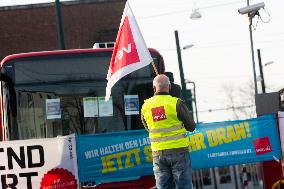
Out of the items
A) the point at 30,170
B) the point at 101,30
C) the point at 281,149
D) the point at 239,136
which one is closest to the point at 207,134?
the point at 239,136

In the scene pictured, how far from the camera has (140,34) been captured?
945 centimetres

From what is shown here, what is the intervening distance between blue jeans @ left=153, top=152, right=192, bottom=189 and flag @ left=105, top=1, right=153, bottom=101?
1850 millimetres

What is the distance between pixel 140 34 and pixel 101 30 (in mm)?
27178

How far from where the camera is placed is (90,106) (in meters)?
10.2

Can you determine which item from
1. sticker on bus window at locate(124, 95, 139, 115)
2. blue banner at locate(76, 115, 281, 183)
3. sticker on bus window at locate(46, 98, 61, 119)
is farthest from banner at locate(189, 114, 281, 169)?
sticker on bus window at locate(46, 98, 61, 119)

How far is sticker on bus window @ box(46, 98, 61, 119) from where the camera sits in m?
9.94

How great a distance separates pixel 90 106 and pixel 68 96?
369mm

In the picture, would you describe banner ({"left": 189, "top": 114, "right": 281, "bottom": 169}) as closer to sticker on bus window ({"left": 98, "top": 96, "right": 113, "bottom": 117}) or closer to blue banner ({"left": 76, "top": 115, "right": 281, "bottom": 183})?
blue banner ({"left": 76, "top": 115, "right": 281, "bottom": 183})

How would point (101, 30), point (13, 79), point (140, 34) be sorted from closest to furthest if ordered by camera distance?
point (140, 34) → point (13, 79) → point (101, 30)

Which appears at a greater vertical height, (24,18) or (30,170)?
(24,18)

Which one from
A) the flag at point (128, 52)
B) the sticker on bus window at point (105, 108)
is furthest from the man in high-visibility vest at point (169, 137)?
the sticker on bus window at point (105, 108)

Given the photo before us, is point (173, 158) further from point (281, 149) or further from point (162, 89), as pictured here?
point (281, 149)

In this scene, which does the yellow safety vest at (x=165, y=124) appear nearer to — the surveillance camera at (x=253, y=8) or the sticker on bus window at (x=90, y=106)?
the sticker on bus window at (x=90, y=106)

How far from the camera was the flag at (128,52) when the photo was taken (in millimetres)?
9250
